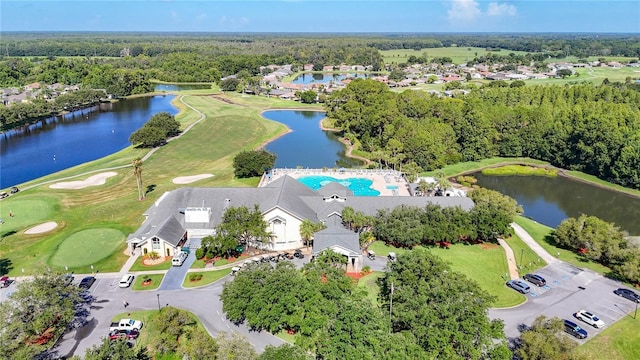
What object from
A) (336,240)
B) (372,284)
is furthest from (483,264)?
(336,240)

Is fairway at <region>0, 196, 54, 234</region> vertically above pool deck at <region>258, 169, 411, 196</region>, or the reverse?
pool deck at <region>258, 169, 411, 196</region>

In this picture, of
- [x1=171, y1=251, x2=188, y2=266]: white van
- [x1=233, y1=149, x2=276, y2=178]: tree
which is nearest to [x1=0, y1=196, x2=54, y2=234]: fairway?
[x1=171, y1=251, x2=188, y2=266]: white van

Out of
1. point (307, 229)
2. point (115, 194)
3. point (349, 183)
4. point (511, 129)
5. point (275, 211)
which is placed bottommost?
point (115, 194)

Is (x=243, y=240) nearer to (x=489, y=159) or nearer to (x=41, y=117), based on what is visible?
(x=489, y=159)

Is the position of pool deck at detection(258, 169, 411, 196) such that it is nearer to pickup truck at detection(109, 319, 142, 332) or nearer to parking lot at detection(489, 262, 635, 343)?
parking lot at detection(489, 262, 635, 343)

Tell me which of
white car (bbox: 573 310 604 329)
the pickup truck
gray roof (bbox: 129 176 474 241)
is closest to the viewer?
the pickup truck

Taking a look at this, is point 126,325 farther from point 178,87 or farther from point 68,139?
point 178,87

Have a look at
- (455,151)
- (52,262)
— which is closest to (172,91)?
(455,151)
